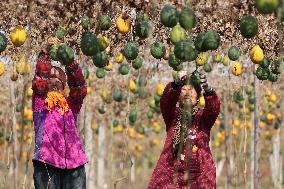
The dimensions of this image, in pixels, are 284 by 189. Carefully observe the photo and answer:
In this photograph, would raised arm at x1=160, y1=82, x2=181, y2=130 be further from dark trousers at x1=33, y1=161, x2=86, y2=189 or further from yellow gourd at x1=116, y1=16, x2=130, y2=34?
dark trousers at x1=33, y1=161, x2=86, y2=189

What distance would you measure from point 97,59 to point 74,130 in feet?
2.13

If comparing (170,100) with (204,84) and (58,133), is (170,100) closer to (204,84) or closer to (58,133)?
(204,84)

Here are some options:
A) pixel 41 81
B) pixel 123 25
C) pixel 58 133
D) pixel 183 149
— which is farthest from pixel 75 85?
pixel 183 149

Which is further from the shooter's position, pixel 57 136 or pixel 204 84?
pixel 57 136

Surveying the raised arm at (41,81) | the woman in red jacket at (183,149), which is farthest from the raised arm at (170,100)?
the raised arm at (41,81)

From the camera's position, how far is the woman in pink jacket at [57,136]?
4.79m

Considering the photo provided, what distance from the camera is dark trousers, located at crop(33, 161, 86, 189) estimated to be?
482cm

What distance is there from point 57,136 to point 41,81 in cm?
48

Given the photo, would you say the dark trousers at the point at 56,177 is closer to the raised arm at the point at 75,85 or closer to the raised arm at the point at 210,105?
the raised arm at the point at 75,85

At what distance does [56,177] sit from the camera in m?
4.85

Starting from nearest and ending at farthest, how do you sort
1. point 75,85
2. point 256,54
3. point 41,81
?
point 41,81
point 75,85
point 256,54

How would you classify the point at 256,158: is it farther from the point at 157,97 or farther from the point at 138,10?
the point at 138,10

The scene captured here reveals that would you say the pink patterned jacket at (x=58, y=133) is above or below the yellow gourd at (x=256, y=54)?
below

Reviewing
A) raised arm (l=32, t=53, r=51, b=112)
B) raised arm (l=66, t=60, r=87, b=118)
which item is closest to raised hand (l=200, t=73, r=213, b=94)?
raised arm (l=66, t=60, r=87, b=118)
